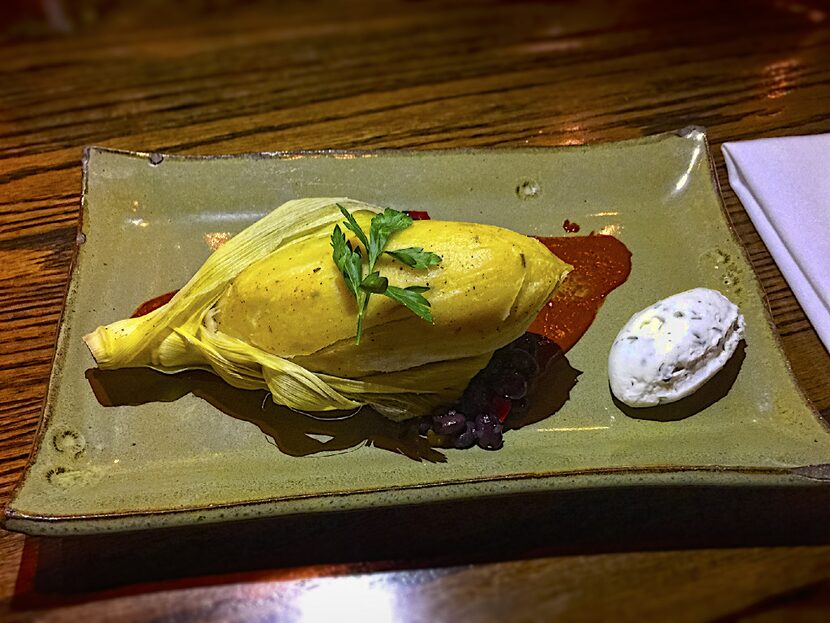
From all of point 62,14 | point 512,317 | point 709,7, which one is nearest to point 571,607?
point 512,317

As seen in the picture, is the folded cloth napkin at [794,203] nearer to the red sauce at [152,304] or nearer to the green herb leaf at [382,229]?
the green herb leaf at [382,229]

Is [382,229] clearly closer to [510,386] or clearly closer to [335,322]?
[335,322]

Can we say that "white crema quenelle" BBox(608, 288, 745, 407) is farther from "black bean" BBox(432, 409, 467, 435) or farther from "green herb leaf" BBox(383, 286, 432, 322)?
"green herb leaf" BBox(383, 286, 432, 322)

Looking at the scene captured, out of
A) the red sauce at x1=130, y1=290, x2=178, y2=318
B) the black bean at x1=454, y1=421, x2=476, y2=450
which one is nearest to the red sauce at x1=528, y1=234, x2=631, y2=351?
the black bean at x1=454, y1=421, x2=476, y2=450

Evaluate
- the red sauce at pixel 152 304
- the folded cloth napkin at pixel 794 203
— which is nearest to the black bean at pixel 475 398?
the red sauce at pixel 152 304

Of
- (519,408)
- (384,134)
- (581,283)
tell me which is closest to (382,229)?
(519,408)

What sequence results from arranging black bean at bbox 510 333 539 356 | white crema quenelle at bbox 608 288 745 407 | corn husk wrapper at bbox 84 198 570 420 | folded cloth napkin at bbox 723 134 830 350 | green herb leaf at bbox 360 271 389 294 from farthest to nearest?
folded cloth napkin at bbox 723 134 830 350 → black bean at bbox 510 333 539 356 → white crema quenelle at bbox 608 288 745 407 → corn husk wrapper at bbox 84 198 570 420 → green herb leaf at bbox 360 271 389 294
